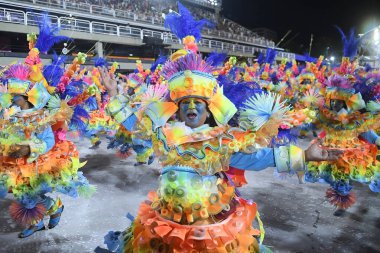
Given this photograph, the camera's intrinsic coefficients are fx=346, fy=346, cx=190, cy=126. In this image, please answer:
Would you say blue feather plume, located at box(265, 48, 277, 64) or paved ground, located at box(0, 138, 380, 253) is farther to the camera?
blue feather plume, located at box(265, 48, 277, 64)

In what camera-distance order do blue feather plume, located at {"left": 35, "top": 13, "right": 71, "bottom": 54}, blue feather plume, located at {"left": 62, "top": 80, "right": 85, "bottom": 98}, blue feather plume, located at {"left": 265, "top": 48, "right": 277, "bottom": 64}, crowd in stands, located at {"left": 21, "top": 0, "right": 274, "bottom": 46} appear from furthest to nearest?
1. crowd in stands, located at {"left": 21, "top": 0, "right": 274, "bottom": 46}
2. blue feather plume, located at {"left": 265, "top": 48, "right": 277, "bottom": 64}
3. blue feather plume, located at {"left": 62, "top": 80, "right": 85, "bottom": 98}
4. blue feather plume, located at {"left": 35, "top": 13, "right": 71, "bottom": 54}

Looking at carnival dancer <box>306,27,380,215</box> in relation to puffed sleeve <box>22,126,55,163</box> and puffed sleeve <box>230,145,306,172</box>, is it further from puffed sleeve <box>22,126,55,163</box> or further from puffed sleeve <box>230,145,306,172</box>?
puffed sleeve <box>22,126,55,163</box>

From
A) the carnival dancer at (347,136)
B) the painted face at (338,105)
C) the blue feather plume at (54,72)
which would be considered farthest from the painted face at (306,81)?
the blue feather plume at (54,72)

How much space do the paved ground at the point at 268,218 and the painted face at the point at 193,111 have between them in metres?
2.14

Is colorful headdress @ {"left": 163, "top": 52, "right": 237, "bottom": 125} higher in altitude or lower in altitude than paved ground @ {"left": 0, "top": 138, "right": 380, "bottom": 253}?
higher

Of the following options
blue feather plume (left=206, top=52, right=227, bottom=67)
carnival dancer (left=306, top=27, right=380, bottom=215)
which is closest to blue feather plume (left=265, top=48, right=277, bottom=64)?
carnival dancer (left=306, top=27, right=380, bottom=215)

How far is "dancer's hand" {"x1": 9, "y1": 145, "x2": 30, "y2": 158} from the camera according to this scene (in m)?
3.74

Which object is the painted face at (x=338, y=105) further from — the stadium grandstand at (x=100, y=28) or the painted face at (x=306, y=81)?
the stadium grandstand at (x=100, y=28)

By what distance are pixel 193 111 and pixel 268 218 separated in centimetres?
282

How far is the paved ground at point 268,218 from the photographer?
3902mm

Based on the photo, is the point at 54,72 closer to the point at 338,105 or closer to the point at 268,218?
the point at 268,218

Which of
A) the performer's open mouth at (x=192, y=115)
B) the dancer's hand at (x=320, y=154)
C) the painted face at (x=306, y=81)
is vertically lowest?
the dancer's hand at (x=320, y=154)

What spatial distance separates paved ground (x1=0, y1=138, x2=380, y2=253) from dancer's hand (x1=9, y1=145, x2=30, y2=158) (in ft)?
3.38

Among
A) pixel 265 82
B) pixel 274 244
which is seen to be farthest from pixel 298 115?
pixel 265 82
